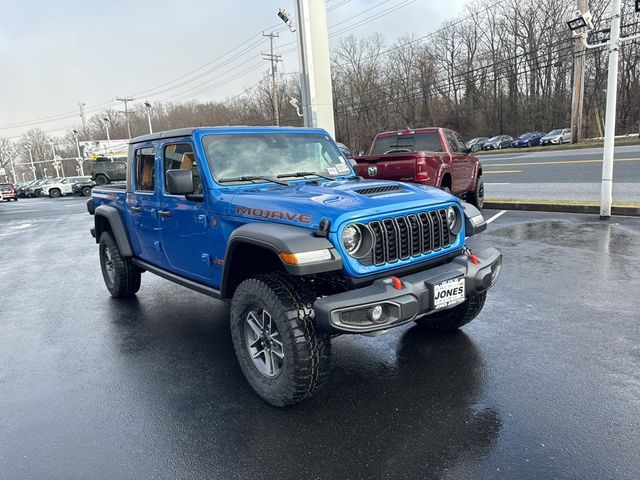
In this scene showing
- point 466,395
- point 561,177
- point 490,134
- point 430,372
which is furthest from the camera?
point 490,134

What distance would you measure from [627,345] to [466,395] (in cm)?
164

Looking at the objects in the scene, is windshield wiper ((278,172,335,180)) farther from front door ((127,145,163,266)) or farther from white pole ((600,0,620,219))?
white pole ((600,0,620,219))

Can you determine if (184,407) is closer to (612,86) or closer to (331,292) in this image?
(331,292)

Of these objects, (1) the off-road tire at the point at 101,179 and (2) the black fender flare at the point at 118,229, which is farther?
(1) the off-road tire at the point at 101,179

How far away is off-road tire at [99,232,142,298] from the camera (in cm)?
580

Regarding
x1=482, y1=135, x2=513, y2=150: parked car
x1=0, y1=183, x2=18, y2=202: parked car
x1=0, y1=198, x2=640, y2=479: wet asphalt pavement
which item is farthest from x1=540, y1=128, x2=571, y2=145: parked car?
x1=0, y1=183, x2=18, y2=202: parked car

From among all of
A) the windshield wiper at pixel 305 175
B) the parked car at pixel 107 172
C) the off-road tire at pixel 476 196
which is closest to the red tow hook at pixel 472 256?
the windshield wiper at pixel 305 175

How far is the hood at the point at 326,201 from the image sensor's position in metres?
3.12

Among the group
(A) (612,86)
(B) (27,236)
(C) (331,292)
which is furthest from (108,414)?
(B) (27,236)

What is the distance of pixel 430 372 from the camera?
12.1 feet

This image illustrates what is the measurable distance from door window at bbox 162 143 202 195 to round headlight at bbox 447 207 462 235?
2064mm

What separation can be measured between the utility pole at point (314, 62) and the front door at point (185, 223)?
7.95m

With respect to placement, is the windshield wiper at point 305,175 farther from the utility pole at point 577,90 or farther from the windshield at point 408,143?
the utility pole at point 577,90

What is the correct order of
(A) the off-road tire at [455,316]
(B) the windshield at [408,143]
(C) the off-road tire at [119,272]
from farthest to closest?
(B) the windshield at [408,143], (C) the off-road tire at [119,272], (A) the off-road tire at [455,316]
